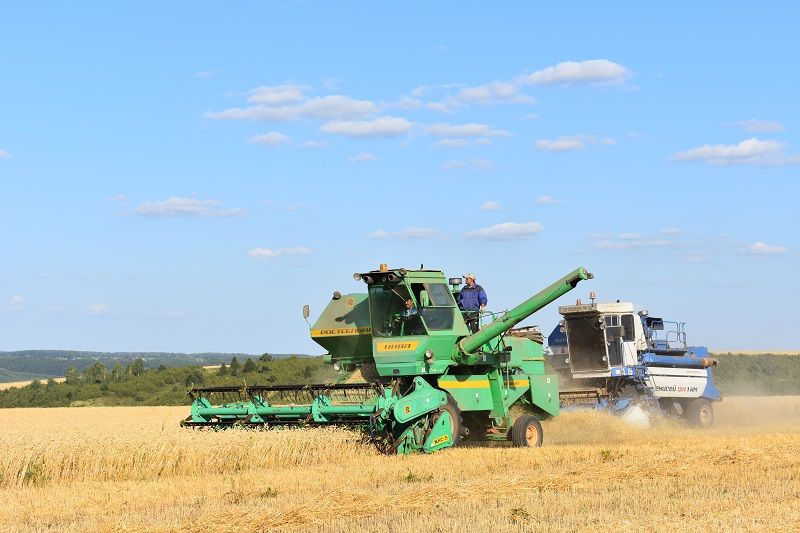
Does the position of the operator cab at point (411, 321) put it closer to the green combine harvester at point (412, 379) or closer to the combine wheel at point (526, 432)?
the green combine harvester at point (412, 379)

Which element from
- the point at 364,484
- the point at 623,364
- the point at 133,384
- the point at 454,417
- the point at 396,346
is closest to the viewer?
the point at 364,484

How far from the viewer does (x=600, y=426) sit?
67.4 ft

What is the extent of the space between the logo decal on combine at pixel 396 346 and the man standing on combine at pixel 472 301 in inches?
65.2

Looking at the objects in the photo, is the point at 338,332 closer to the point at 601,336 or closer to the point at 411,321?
the point at 411,321

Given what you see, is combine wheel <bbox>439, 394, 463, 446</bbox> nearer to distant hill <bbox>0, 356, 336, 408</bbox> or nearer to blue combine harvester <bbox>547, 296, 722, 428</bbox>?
blue combine harvester <bbox>547, 296, 722, 428</bbox>

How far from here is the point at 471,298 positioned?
59.0ft

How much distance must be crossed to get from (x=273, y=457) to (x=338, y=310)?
12.3 feet

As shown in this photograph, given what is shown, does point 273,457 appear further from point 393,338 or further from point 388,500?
point 388,500

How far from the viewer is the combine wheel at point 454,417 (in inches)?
638

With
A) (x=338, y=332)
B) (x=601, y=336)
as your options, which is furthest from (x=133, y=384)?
(x=338, y=332)

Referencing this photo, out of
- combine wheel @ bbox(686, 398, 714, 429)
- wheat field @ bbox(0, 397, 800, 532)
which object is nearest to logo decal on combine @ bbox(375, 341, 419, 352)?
wheat field @ bbox(0, 397, 800, 532)

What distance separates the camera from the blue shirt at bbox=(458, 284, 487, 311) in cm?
1797

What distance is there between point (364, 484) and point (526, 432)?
18.8ft

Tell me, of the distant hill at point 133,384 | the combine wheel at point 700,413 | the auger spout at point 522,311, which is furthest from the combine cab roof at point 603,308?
the distant hill at point 133,384
